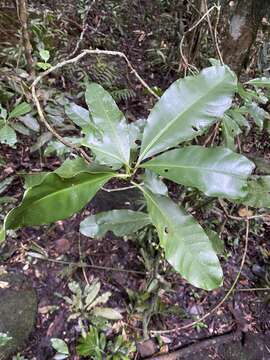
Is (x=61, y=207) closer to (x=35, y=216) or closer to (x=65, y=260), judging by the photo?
(x=35, y=216)

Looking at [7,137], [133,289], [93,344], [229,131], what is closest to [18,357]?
[93,344]

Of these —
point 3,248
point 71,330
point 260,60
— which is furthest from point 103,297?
point 260,60

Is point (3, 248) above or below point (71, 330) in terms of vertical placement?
above

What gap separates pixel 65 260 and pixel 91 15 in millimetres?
2586

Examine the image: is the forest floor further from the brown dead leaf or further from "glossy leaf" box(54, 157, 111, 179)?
"glossy leaf" box(54, 157, 111, 179)

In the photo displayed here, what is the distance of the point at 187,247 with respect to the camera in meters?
0.80

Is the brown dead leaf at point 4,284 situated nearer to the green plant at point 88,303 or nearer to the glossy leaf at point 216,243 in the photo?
the green plant at point 88,303

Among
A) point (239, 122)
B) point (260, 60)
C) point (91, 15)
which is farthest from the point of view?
point (91, 15)

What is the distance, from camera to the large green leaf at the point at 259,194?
1.14 metres

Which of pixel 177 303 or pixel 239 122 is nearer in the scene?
pixel 239 122

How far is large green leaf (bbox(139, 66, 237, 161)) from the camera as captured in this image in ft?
2.93

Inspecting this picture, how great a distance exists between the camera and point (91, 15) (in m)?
3.46

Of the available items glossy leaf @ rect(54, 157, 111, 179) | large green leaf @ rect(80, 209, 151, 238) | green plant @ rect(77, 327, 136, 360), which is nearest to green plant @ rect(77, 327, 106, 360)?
green plant @ rect(77, 327, 136, 360)

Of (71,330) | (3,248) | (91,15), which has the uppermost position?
(91,15)
